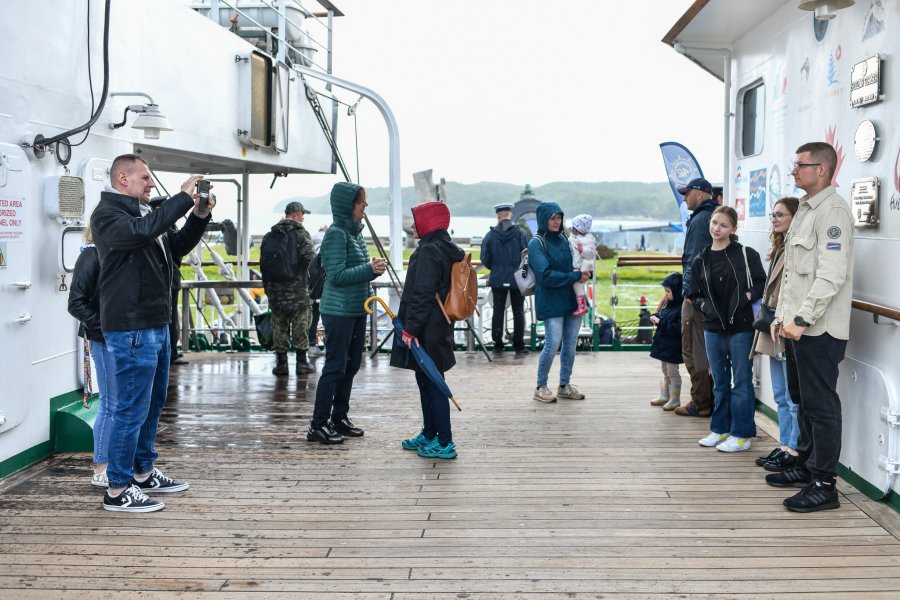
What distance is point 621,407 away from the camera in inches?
285

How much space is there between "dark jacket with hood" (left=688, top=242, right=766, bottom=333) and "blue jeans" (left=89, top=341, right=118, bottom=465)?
3.65 metres

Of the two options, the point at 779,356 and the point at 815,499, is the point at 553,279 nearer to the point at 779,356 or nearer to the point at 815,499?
the point at 779,356

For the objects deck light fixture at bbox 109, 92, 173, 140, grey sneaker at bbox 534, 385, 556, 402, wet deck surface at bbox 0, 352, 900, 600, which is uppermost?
deck light fixture at bbox 109, 92, 173, 140

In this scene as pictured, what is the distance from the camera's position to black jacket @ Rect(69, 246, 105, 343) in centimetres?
473

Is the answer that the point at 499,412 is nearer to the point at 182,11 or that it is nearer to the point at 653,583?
the point at 653,583

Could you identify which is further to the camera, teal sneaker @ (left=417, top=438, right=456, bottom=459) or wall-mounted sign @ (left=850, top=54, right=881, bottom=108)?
teal sneaker @ (left=417, top=438, right=456, bottom=459)

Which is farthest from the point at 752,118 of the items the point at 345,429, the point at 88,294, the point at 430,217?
the point at 88,294

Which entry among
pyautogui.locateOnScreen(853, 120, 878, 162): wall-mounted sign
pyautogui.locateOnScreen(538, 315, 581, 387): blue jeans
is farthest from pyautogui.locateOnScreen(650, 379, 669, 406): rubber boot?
pyautogui.locateOnScreen(853, 120, 878, 162): wall-mounted sign

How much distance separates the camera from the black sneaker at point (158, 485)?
4902mm

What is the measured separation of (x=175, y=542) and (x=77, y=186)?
278cm

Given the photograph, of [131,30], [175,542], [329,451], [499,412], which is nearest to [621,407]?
[499,412]

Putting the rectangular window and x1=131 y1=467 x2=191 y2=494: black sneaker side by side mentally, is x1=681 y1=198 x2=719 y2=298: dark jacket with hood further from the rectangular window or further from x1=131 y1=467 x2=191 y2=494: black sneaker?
x1=131 y1=467 x2=191 y2=494: black sneaker

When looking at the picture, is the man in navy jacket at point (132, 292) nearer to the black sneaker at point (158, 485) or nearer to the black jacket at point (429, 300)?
the black sneaker at point (158, 485)

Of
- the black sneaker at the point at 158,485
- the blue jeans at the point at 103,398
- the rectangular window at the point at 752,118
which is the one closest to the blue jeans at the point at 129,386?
the blue jeans at the point at 103,398
